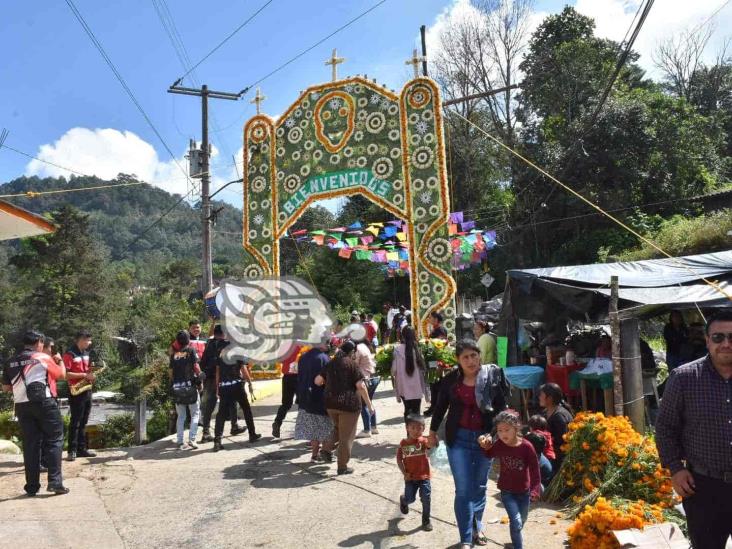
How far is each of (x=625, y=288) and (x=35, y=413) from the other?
701cm

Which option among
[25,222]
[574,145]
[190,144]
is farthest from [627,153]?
[25,222]

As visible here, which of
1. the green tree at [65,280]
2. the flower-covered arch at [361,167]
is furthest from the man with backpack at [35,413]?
the green tree at [65,280]

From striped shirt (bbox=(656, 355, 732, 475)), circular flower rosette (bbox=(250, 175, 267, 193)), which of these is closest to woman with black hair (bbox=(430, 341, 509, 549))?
striped shirt (bbox=(656, 355, 732, 475))

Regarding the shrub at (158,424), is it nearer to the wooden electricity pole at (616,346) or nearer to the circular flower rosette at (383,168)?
the circular flower rosette at (383,168)

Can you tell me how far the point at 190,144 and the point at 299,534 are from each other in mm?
18394

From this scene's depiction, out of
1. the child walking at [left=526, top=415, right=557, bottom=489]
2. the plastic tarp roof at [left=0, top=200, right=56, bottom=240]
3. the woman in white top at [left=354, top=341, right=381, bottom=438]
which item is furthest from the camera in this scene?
the woman in white top at [left=354, top=341, right=381, bottom=438]

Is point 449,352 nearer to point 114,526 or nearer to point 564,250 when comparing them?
point 114,526

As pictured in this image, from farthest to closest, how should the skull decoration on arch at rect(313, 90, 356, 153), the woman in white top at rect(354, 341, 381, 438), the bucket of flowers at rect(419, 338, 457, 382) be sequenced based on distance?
the skull decoration on arch at rect(313, 90, 356, 153)
the woman in white top at rect(354, 341, 381, 438)
the bucket of flowers at rect(419, 338, 457, 382)

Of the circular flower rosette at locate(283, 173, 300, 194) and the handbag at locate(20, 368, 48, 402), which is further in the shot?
the circular flower rosette at locate(283, 173, 300, 194)

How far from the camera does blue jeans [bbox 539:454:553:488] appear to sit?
19.8 ft

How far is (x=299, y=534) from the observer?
520 centimetres

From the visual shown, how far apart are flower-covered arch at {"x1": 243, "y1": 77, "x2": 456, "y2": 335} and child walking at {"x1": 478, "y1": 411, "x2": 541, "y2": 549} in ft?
30.1

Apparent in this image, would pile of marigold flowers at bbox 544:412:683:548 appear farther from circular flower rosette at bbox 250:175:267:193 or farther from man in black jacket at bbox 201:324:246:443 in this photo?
circular flower rosette at bbox 250:175:267:193

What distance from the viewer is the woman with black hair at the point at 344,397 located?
6.96 metres
